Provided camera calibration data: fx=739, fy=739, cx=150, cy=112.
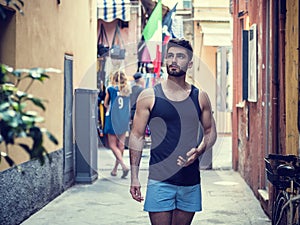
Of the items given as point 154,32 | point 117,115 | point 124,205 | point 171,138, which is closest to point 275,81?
point 124,205

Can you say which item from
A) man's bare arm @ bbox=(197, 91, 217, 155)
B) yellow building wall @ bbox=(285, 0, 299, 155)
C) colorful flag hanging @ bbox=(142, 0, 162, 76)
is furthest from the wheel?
colorful flag hanging @ bbox=(142, 0, 162, 76)

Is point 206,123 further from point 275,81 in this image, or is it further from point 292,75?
point 275,81

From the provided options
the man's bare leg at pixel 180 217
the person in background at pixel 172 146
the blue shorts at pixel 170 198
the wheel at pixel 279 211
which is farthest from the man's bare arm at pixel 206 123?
the wheel at pixel 279 211

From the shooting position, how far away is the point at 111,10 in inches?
731

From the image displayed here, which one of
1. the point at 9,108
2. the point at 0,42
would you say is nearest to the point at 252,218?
the point at 0,42

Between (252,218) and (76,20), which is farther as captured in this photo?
(76,20)

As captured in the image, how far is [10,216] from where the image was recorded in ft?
25.5

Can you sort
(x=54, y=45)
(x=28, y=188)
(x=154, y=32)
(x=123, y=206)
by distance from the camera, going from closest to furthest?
(x=28, y=188), (x=123, y=206), (x=54, y=45), (x=154, y=32)

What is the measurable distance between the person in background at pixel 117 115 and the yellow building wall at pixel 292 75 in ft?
17.2

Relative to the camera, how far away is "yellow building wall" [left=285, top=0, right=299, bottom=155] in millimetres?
7383

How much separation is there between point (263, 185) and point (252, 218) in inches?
42.6

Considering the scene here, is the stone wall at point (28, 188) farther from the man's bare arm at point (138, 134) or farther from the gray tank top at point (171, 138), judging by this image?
the gray tank top at point (171, 138)

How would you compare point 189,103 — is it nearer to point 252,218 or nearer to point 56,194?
point 252,218

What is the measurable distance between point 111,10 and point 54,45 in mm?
8735
